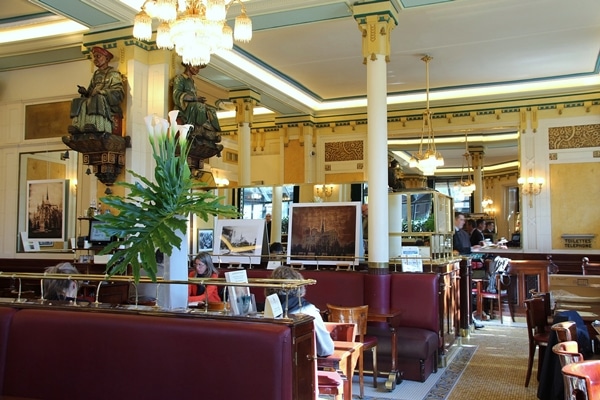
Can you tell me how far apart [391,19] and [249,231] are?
3.25 meters

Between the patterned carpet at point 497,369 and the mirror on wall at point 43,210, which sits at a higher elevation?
the mirror on wall at point 43,210

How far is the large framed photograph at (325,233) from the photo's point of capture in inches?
285

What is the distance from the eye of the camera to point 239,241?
7.68 meters

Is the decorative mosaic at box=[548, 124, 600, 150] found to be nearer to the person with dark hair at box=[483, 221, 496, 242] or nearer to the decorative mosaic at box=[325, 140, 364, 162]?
the decorative mosaic at box=[325, 140, 364, 162]

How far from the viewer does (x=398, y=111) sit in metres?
13.2

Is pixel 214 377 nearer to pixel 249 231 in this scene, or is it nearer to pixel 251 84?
pixel 249 231

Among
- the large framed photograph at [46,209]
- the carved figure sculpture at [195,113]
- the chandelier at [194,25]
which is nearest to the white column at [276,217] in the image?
the carved figure sculpture at [195,113]

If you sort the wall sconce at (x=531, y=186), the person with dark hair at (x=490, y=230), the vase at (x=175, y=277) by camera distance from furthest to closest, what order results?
the person with dark hair at (x=490, y=230)
the wall sconce at (x=531, y=186)
the vase at (x=175, y=277)

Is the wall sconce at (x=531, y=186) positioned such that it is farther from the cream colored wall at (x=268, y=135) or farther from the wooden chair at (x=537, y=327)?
the wooden chair at (x=537, y=327)

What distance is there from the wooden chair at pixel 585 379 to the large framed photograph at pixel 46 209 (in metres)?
8.30

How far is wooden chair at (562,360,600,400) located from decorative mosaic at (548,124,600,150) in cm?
1030

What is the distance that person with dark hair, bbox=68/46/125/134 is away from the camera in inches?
300

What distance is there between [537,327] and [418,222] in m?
2.05

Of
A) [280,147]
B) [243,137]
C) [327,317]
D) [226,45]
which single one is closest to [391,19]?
[226,45]
